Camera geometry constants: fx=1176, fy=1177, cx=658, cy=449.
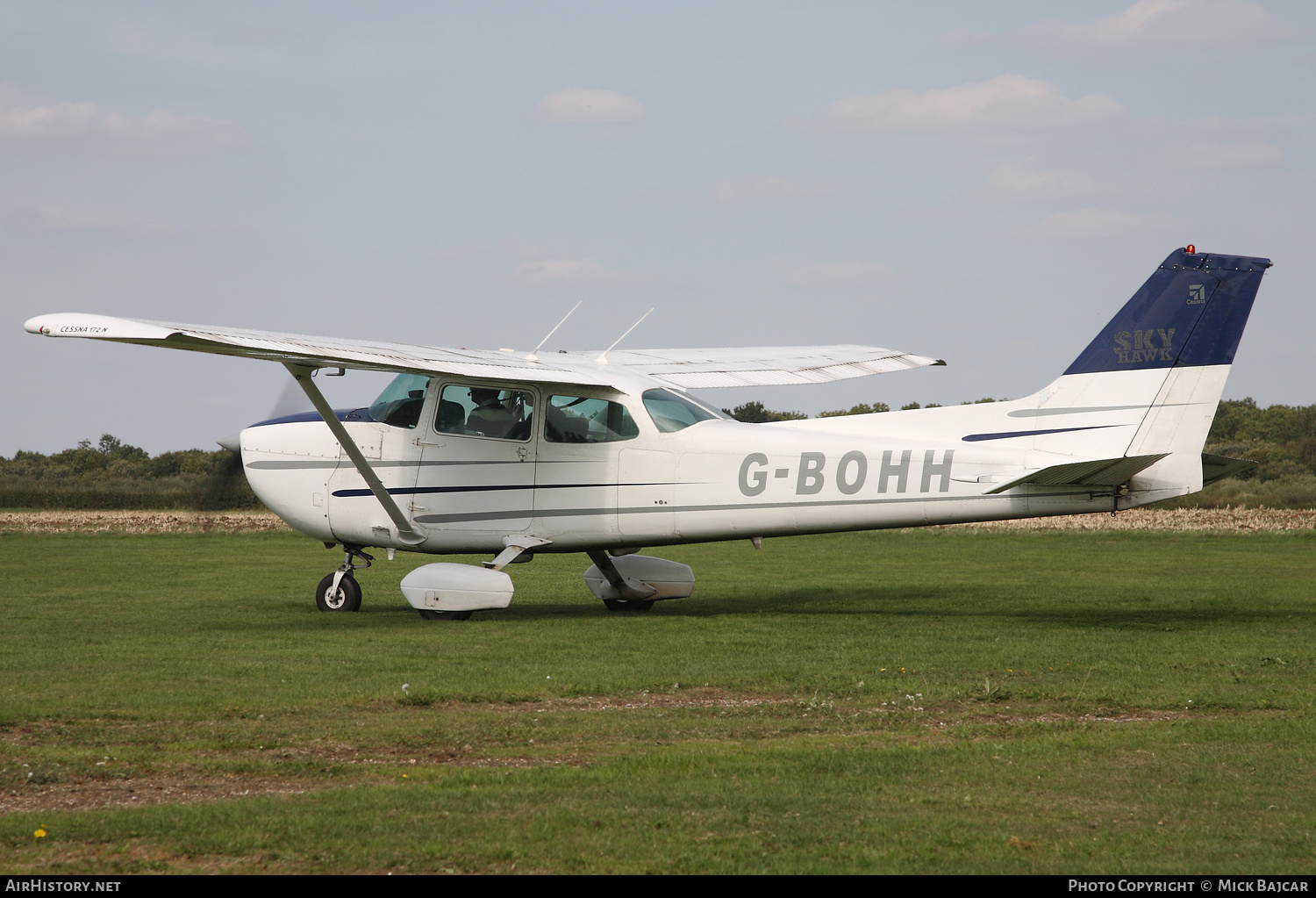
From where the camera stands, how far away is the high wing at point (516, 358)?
880 cm

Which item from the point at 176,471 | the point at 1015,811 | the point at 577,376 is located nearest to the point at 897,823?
the point at 1015,811

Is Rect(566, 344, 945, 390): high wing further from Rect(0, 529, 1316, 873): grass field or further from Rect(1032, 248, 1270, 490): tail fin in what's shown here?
Rect(1032, 248, 1270, 490): tail fin

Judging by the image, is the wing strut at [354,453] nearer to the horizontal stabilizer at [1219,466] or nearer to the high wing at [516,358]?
the high wing at [516,358]

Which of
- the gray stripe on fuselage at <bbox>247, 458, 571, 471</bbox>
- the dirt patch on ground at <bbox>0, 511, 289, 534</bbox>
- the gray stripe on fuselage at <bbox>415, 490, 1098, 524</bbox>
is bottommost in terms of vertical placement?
the dirt patch on ground at <bbox>0, 511, 289, 534</bbox>

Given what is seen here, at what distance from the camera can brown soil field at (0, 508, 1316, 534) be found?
26.9 m

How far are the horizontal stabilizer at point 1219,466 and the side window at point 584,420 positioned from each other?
5.43m

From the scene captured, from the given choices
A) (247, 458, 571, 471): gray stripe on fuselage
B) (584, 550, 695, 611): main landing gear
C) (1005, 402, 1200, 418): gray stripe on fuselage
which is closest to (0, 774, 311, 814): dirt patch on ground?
(247, 458, 571, 471): gray stripe on fuselage

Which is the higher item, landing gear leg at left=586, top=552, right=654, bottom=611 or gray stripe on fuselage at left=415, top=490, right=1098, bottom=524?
gray stripe on fuselage at left=415, top=490, right=1098, bottom=524

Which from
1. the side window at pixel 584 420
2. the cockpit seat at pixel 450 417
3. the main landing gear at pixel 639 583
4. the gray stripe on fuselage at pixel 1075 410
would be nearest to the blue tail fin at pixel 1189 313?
the gray stripe on fuselage at pixel 1075 410

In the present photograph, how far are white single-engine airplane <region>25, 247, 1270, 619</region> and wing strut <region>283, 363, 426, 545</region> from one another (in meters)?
0.02

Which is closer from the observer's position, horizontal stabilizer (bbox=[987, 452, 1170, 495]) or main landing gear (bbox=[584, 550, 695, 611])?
horizontal stabilizer (bbox=[987, 452, 1170, 495])

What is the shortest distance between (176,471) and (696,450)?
40.0 meters

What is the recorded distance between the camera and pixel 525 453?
38.9 feet

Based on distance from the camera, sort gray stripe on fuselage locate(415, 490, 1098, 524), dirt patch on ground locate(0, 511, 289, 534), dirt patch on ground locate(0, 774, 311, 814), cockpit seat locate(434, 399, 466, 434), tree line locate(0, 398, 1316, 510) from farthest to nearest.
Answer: tree line locate(0, 398, 1316, 510)
dirt patch on ground locate(0, 511, 289, 534)
cockpit seat locate(434, 399, 466, 434)
gray stripe on fuselage locate(415, 490, 1098, 524)
dirt patch on ground locate(0, 774, 311, 814)
